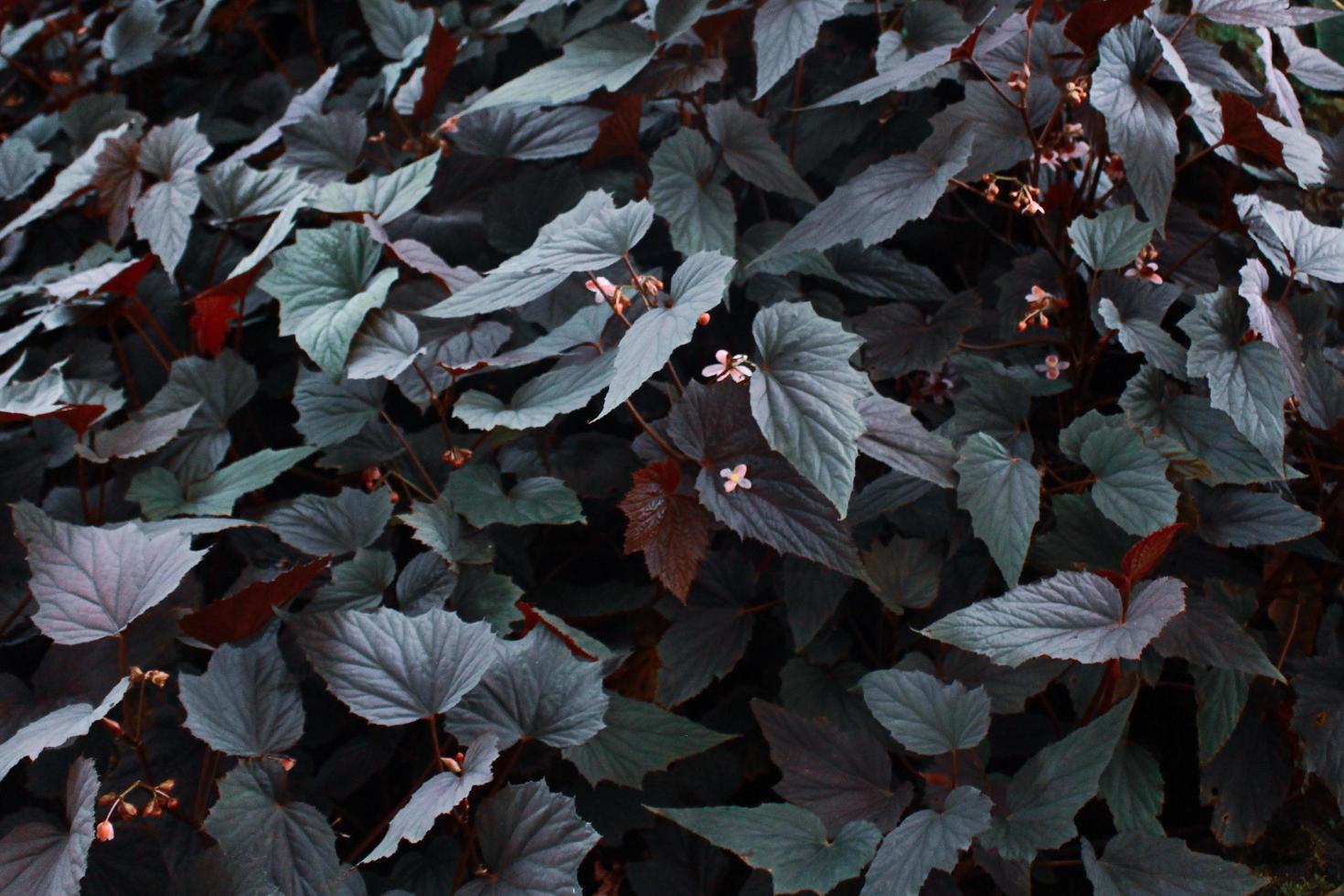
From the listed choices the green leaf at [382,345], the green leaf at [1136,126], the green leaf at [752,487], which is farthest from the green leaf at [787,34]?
the green leaf at [382,345]

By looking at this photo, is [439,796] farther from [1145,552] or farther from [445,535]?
[1145,552]

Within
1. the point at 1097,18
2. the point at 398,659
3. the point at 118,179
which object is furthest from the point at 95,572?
the point at 1097,18

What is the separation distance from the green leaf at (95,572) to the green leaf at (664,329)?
54 cm

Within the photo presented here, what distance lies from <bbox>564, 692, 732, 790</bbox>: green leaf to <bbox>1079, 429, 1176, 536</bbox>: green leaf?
53 cm

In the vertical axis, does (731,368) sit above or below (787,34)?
below

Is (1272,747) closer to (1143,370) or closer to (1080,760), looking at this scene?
(1080,760)

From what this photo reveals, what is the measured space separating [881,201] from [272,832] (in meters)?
1.06

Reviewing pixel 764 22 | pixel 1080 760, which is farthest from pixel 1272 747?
pixel 764 22

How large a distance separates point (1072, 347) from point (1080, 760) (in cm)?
62

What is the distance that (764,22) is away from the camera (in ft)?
4.98

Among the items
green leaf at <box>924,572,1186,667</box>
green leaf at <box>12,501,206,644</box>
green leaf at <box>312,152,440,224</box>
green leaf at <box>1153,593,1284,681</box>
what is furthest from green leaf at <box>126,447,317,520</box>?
green leaf at <box>1153,593,1284,681</box>

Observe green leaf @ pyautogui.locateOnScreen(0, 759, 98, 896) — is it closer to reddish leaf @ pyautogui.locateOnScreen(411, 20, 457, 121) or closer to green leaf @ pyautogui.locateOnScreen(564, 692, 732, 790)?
green leaf @ pyautogui.locateOnScreen(564, 692, 732, 790)

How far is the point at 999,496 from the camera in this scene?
4.07 ft

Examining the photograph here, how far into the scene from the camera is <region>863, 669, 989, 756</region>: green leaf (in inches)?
45.6
